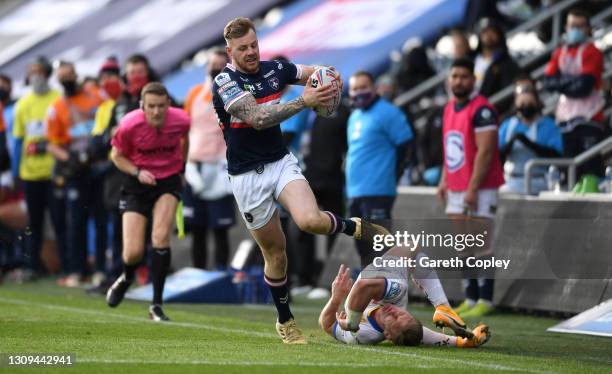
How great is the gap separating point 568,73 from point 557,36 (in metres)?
2.84

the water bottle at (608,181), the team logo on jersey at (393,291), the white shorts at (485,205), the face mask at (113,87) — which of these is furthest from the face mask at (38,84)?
the team logo on jersey at (393,291)

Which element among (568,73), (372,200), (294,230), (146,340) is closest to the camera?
(146,340)

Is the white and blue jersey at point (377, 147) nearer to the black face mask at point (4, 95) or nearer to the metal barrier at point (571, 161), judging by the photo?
the metal barrier at point (571, 161)

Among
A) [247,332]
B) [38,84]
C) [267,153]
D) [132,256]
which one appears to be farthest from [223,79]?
[38,84]

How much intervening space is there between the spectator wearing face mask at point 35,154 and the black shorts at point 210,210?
3140 mm

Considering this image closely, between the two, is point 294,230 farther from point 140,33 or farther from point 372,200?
point 140,33

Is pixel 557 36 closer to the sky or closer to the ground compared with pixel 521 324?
closer to the sky

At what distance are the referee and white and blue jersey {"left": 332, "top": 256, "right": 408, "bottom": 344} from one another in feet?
8.84

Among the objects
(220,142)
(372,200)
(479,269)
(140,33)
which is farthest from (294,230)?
(140,33)

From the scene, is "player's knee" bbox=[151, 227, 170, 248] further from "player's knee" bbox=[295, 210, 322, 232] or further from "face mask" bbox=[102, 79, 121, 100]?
"face mask" bbox=[102, 79, 121, 100]

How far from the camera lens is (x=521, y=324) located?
12.7 metres

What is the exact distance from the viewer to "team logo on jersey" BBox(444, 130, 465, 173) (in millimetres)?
13500

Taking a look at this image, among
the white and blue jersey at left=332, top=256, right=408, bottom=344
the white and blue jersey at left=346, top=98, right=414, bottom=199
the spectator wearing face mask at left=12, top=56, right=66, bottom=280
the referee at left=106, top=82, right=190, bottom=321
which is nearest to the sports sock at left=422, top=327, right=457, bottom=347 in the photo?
the white and blue jersey at left=332, top=256, right=408, bottom=344

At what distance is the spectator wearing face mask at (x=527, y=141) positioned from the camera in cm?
1446
